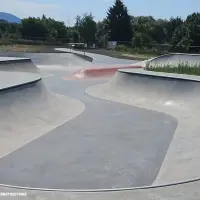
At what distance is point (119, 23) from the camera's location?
211 feet

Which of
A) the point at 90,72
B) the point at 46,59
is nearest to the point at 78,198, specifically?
the point at 90,72

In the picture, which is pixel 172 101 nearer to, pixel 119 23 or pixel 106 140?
pixel 106 140

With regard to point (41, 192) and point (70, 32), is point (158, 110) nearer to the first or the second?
point (41, 192)

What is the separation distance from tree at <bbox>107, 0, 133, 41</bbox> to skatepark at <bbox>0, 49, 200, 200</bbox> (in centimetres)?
5034

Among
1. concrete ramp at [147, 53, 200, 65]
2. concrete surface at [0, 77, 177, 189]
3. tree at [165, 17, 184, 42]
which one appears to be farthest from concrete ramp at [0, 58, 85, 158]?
tree at [165, 17, 184, 42]

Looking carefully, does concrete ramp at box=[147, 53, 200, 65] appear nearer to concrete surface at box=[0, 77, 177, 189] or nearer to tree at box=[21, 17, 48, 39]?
concrete surface at box=[0, 77, 177, 189]

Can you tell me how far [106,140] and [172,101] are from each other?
461 cm

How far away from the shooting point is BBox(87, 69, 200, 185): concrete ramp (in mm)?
5992

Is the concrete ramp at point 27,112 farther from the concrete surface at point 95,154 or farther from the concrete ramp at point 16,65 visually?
the concrete ramp at point 16,65

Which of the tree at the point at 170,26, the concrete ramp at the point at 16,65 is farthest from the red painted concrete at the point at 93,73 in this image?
the tree at the point at 170,26

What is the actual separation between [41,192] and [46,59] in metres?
25.0

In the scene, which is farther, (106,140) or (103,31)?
(103,31)

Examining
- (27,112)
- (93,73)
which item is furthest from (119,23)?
(27,112)

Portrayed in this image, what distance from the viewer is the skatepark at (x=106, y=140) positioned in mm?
5357
